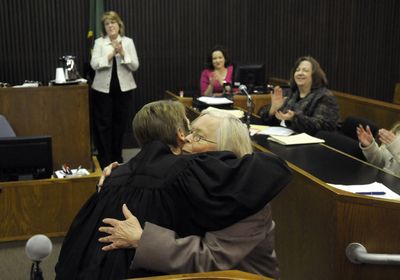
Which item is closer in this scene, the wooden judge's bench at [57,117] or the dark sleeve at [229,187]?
the dark sleeve at [229,187]

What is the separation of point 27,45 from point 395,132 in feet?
16.7

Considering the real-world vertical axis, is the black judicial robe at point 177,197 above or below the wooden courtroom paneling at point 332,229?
above

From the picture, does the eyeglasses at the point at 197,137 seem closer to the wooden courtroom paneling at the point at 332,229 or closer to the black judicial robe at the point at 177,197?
the black judicial robe at the point at 177,197

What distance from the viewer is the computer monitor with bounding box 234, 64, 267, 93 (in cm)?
631

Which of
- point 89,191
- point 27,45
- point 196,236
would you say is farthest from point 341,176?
point 27,45

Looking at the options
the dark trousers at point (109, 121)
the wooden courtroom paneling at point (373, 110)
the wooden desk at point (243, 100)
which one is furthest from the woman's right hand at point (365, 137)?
the dark trousers at point (109, 121)

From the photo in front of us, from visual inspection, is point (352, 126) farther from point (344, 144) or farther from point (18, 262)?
point (18, 262)

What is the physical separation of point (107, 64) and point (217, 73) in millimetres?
1267

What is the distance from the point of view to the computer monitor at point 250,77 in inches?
248

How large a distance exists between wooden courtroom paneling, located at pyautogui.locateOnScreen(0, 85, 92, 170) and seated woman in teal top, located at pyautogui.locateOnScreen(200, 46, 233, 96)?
1433 mm

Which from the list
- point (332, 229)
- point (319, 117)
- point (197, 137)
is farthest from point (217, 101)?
point (197, 137)

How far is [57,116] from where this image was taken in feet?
17.5

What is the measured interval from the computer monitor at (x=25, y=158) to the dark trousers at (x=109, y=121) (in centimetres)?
208

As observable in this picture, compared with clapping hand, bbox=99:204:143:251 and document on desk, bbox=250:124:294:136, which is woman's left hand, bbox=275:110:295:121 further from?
clapping hand, bbox=99:204:143:251
